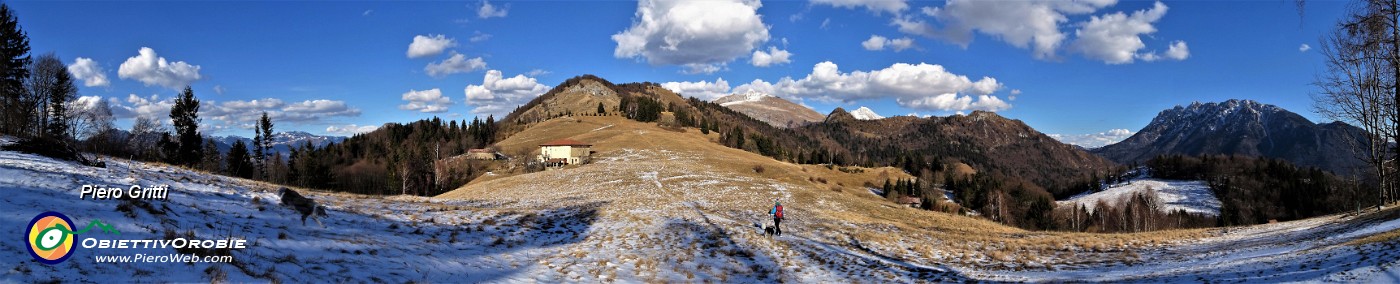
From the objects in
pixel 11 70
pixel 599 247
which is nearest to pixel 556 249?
pixel 599 247

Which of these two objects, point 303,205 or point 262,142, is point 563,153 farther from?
point 303,205

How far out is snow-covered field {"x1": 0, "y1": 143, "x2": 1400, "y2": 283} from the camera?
9.96 metres

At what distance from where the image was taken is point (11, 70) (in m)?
47.2

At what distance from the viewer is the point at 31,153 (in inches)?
679

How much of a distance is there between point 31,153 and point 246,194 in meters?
7.06

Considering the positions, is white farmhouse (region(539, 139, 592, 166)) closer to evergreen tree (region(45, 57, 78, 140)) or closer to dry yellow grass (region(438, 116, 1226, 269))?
dry yellow grass (region(438, 116, 1226, 269))

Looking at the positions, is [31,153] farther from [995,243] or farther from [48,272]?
[995,243]

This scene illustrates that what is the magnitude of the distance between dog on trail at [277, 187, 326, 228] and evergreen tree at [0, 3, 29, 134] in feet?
166

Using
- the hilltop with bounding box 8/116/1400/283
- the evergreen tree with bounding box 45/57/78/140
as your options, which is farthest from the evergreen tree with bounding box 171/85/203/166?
the hilltop with bounding box 8/116/1400/283

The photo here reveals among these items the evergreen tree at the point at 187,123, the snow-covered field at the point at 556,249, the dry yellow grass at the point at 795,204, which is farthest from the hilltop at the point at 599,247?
the evergreen tree at the point at 187,123

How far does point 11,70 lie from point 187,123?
39.5 metres

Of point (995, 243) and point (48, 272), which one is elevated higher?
point (48, 272)

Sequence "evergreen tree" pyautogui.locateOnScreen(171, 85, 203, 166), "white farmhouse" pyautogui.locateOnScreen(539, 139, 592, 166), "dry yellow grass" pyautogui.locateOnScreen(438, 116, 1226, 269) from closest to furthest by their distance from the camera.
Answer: "dry yellow grass" pyautogui.locateOnScreen(438, 116, 1226, 269)
"evergreen tree" pyautogui.locateOnScreen(171, 85, 203, 166)
"white farmhouse" pyautogui.locateOnScreen(539, 139, 592, 166)

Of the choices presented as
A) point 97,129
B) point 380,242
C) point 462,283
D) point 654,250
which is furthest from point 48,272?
point 97,129
